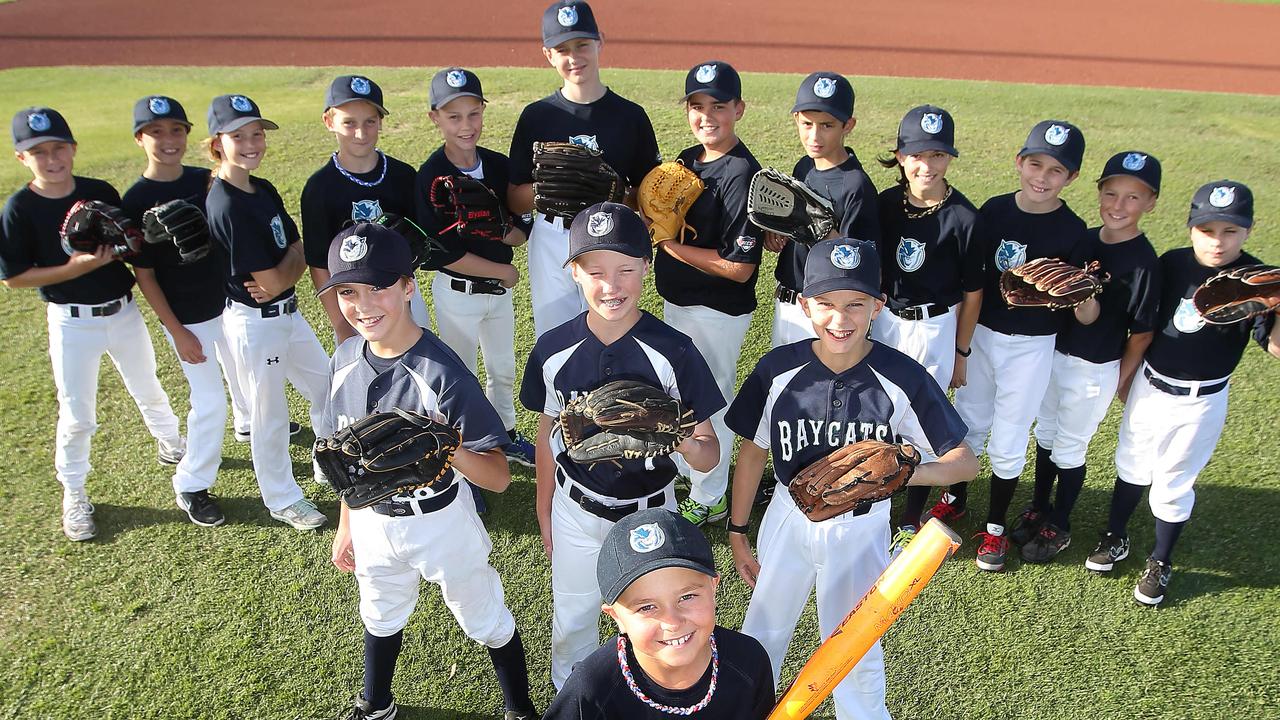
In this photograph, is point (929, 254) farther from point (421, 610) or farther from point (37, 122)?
point (37, 122)

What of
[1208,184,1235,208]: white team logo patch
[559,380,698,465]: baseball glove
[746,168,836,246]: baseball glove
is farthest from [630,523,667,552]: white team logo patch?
[1208,184,1235,208]: white team logo patch

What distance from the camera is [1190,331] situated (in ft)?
14.4

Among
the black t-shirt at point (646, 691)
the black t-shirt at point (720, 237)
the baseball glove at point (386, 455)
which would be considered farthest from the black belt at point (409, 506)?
the black t-shirt at point (720, 237)

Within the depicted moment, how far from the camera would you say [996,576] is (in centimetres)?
492

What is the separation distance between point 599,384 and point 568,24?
7.47 ft

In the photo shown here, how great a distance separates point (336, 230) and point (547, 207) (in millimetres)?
1115

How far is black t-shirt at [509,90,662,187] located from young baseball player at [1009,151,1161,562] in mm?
2380

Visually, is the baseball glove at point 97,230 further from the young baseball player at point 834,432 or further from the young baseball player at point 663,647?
the young baseball player at point 663,647

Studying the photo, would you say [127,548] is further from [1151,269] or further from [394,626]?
[1151,269]

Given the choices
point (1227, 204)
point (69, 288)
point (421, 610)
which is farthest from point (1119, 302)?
point (69, 288)

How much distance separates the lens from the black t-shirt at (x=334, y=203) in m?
4.72

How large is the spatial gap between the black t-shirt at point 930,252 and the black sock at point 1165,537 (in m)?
1.54

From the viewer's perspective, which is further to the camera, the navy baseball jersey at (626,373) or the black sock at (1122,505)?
the black sock at (1122,505)

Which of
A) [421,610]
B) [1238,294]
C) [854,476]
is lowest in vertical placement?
[421,610]
